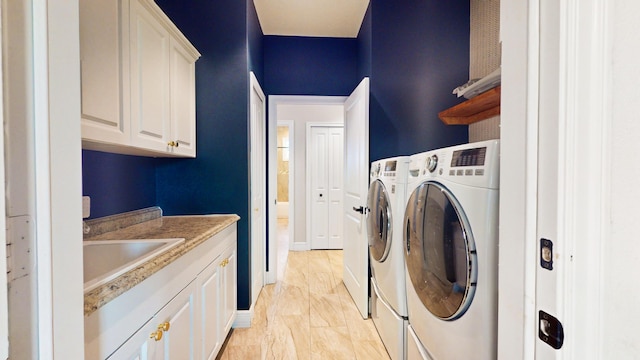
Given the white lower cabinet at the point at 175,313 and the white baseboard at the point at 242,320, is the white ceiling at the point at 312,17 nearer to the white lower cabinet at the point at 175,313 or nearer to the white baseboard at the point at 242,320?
the white lower cabinet at the point at 175,313

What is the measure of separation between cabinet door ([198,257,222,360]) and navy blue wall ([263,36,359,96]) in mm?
1976

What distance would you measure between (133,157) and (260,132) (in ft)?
3.90

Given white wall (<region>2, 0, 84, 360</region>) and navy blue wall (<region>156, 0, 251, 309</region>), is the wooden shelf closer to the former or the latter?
navy blue wall (<region>156, 0, 251, 309</region>)

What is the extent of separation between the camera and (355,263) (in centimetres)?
261

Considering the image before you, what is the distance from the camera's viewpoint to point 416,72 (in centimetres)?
248

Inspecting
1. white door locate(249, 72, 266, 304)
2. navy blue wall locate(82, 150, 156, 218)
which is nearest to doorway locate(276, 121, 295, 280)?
white door locate(249, 72, 266, 304)

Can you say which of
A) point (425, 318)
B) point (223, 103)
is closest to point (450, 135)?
point (425, 318)

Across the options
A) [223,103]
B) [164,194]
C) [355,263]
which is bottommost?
[355,263]

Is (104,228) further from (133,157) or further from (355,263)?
(355,263)

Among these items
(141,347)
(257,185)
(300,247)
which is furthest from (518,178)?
(300,247)

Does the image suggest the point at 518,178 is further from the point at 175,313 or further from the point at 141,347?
the point at 175,313

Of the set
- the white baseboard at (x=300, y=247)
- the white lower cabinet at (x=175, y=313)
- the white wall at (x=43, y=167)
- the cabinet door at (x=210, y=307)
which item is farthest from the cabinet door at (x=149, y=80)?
the white baseboard at (x=300, y=247)

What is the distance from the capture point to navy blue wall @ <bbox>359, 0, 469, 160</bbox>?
244 cm

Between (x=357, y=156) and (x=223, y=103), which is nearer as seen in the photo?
(x=223, y=103)
